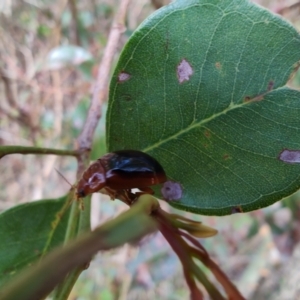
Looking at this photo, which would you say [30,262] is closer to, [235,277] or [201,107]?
[201,107]

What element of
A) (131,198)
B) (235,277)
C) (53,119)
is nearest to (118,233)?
(131,198)

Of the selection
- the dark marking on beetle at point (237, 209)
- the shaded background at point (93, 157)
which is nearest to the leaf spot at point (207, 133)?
the dark marking on beetle at point (237, 209)

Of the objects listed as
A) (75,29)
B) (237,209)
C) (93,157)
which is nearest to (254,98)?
(237,209)

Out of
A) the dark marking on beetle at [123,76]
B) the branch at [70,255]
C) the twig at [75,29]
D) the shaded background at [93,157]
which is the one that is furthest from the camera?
the twig at [75,29]

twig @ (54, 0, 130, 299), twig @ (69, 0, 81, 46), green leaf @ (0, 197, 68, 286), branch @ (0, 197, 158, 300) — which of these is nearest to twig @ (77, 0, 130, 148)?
twig @ (54, 0, 130, 299)

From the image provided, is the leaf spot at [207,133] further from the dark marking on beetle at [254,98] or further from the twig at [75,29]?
the twig at [75,29]

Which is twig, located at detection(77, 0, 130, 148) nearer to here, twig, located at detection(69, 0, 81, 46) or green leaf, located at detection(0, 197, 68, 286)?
green leaf, located at detection(0, 197, 68, 286)
